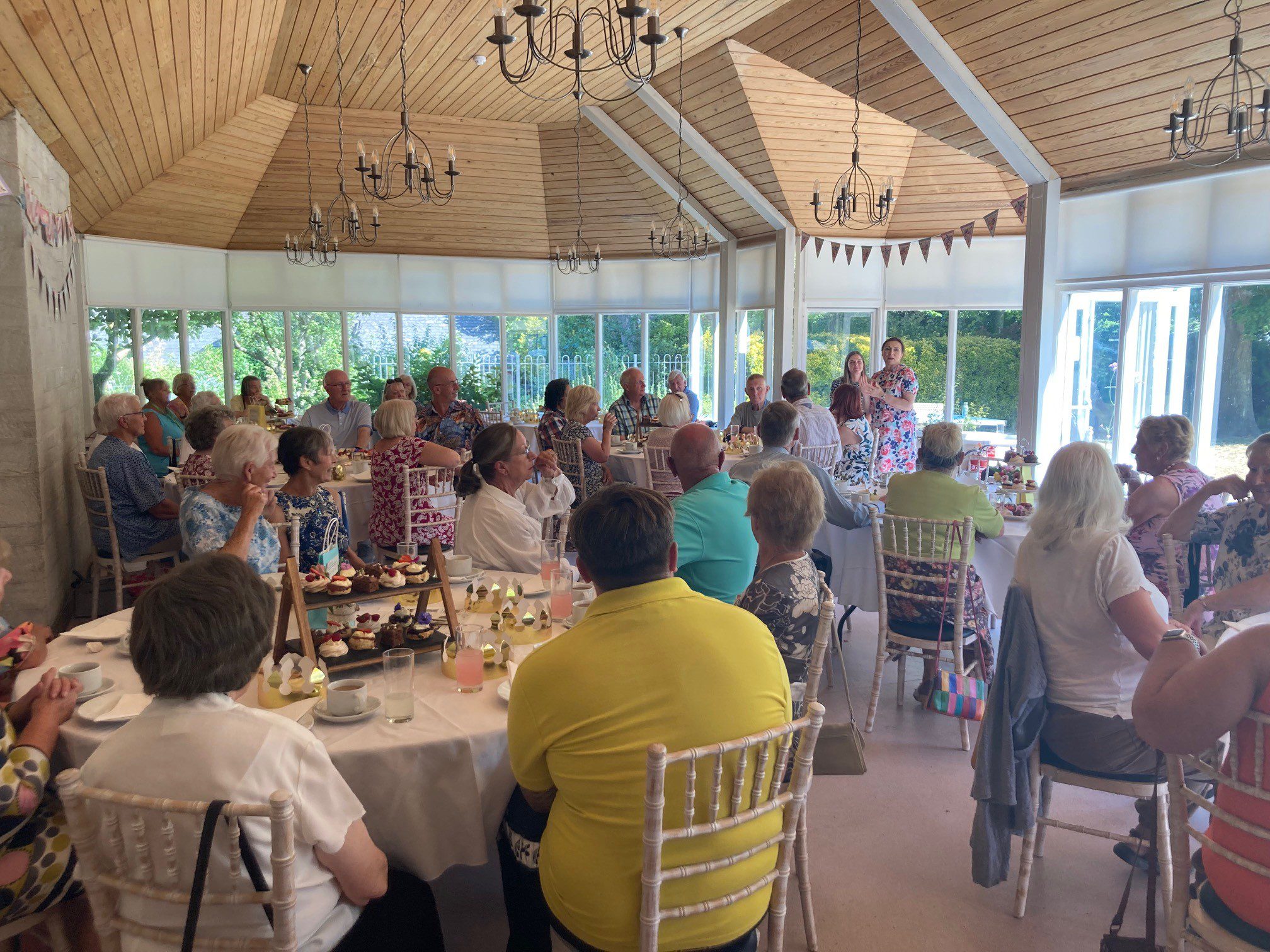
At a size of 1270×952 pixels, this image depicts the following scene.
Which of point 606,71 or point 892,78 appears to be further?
point 606,71

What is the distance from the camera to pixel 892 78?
7.43m

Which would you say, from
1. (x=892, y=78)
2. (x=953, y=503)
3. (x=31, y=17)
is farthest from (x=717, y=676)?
(x=892, y=78)

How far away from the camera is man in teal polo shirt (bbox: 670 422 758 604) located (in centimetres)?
308

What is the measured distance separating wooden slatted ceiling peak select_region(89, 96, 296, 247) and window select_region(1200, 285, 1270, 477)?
8890 mm

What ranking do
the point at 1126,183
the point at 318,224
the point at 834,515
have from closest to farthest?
the point at 834,515, the point at 1126,183, the point at 318,224

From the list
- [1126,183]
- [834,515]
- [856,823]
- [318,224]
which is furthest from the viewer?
[318,224]

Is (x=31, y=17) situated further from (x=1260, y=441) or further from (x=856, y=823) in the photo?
(x=1260, y=441)

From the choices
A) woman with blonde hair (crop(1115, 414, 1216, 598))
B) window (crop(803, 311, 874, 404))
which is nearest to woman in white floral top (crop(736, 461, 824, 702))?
woman with blonde hair (crop(1115, 414, 1216, 598))

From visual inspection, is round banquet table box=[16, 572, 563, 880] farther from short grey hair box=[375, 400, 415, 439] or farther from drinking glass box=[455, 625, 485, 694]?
short grey hair box=[375, 400, 415, 439]

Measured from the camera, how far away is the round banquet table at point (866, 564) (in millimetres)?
4328

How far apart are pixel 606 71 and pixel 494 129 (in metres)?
2.31

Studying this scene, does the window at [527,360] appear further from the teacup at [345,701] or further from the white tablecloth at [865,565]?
the teacup at [345,701]

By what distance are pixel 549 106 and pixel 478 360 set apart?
432 centimetres

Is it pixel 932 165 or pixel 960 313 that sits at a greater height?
pixel 932 165
